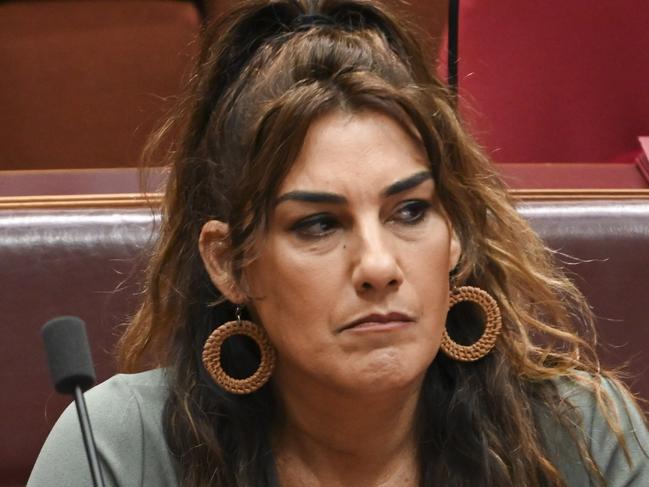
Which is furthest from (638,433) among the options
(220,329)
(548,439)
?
(220,329)

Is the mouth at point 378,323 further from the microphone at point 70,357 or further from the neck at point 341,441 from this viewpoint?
the microphone at point 70,357

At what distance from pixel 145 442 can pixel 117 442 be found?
21 mm

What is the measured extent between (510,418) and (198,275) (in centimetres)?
26

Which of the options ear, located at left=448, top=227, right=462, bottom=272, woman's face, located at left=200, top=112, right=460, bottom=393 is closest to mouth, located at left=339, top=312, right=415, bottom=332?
woman's face, located at left=200, top=112, right=460, bottom=393

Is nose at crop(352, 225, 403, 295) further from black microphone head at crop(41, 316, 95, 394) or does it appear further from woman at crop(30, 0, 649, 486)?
black microphone head at crop(41, 316, 95, 394)

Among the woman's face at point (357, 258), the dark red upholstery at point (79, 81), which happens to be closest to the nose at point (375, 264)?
the woman's face at point (357, 258)

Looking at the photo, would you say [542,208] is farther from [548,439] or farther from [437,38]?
[437,38]

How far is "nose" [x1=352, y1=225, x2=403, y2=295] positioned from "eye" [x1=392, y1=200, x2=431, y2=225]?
0.02 metres

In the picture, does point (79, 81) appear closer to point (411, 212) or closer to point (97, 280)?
point (97, 280)

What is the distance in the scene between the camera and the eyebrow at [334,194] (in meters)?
0.84

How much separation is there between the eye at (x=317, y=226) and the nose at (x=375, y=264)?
0.07 feet

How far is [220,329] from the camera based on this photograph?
0.93 m

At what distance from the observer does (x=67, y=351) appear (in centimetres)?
64

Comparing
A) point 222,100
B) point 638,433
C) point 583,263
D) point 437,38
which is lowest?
point 638,433
